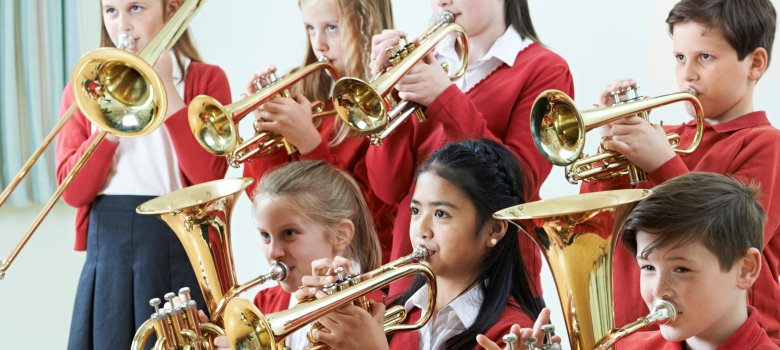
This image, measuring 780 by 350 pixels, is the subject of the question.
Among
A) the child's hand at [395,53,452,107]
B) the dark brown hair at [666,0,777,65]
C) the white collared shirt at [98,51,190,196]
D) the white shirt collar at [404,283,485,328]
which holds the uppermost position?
the white collared shirt at [98,51,190,196]

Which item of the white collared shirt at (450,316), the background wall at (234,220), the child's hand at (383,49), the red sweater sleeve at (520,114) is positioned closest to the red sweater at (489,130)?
the red sweater sleeve at (520,114)

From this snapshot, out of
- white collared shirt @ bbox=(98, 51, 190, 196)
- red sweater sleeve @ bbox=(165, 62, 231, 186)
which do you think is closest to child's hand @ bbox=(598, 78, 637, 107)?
red sweater sleeve @ bbox=(165, 62, 231, 186)

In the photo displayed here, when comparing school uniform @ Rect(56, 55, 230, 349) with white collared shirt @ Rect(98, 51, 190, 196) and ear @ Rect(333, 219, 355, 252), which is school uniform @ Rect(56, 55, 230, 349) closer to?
white collared shirt @ Rect(98, 51, 190, 196)

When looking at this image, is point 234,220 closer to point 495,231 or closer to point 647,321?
point 495,231

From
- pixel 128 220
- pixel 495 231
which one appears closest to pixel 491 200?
pixel 495 231

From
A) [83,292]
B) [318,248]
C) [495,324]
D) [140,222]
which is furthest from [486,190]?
[83,292]

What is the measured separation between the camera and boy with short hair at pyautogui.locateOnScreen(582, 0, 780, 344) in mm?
1840

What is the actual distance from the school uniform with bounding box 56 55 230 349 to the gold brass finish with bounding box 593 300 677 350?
1.28m

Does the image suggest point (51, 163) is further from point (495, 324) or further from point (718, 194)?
point (718, 194)

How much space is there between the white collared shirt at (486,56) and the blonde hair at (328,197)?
316mm

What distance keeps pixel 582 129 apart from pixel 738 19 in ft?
1.24

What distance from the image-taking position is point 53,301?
4188 mm

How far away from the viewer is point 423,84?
6.78ft

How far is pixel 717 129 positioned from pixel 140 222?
1335mm
